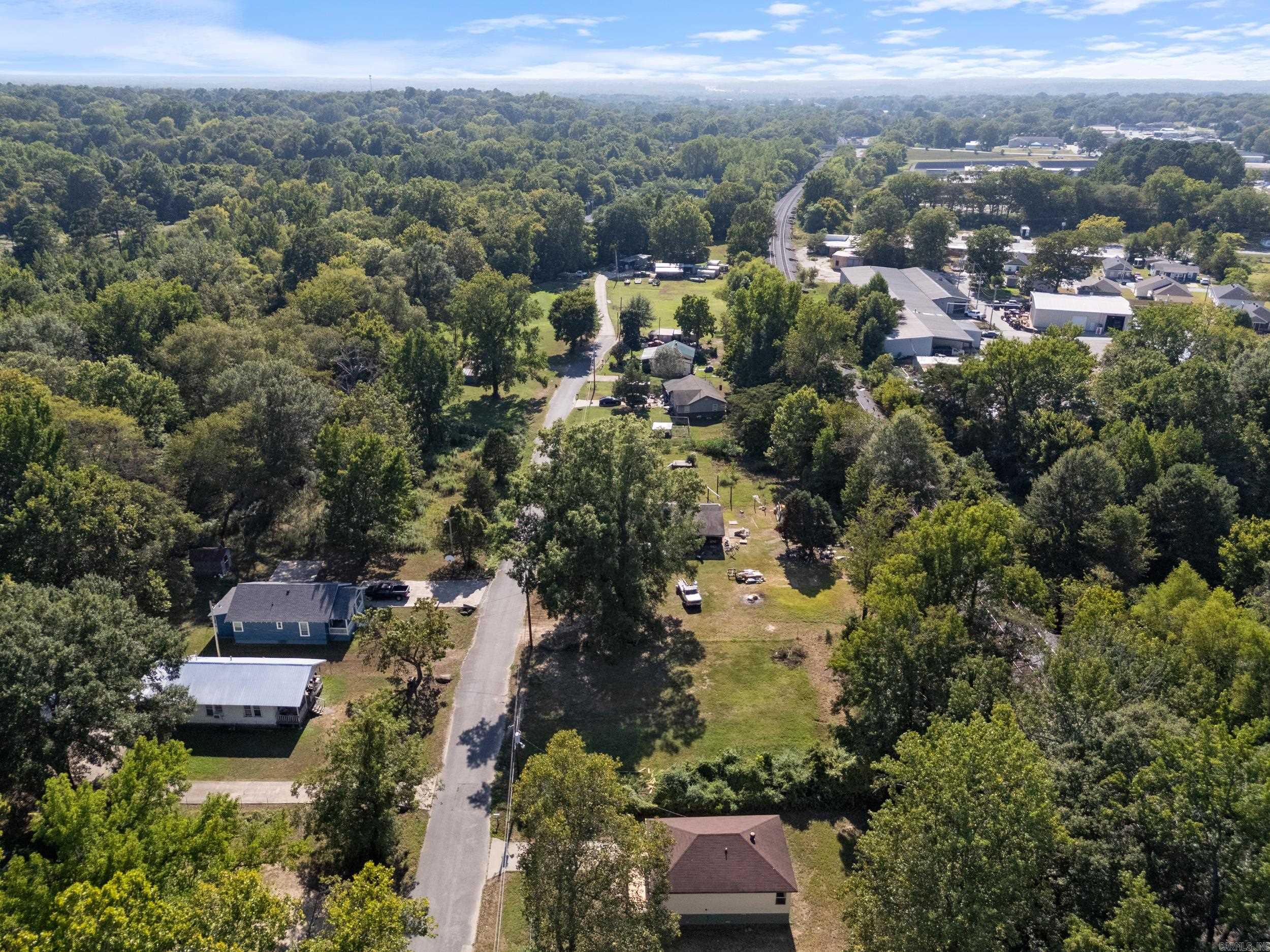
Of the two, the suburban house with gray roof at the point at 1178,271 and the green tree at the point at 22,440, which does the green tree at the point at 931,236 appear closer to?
the suburban house with gray roof at the point at 1178,271

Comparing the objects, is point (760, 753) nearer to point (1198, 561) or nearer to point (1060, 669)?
point (1060, 669)

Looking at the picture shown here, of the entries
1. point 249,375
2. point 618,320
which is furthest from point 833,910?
point 618,320

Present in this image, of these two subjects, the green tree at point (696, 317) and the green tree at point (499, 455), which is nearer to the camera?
the green tree at point (499, 455)

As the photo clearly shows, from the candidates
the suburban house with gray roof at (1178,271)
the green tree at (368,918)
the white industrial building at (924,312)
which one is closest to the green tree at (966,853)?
the green tree at (368,918)

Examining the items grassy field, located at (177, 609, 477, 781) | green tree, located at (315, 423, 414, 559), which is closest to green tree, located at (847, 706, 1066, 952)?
grassy field, located at (177, 609, 477, 781)

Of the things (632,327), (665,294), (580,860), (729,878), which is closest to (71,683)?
(580,860)
